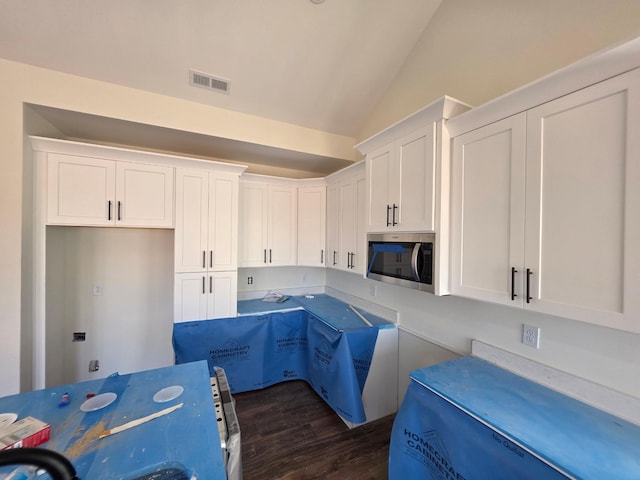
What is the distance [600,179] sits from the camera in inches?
43.8

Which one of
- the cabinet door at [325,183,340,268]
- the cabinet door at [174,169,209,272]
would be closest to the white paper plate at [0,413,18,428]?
the cabinet door at [174,169,209,272]

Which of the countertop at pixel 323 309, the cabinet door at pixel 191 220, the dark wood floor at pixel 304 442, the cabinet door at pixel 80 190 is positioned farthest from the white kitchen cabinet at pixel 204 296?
the dark wood floor at pixel 304 442

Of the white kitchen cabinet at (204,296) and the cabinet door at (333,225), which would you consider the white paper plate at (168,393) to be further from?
the cabinet door at (333,225)

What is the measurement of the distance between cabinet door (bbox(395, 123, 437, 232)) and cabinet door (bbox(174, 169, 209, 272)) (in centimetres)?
191

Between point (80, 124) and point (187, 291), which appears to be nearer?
point (80, 124)

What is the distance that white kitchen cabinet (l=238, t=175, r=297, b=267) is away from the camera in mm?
3182

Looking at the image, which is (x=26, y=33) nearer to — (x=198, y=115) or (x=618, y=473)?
(x=198, y=115)

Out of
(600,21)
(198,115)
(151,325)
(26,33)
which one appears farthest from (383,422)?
(26,33)

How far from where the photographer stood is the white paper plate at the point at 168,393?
1263 millimetres

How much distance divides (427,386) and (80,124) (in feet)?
11.2

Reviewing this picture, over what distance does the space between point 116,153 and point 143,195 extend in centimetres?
40

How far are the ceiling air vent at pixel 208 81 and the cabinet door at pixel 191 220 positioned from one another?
0.78 metres

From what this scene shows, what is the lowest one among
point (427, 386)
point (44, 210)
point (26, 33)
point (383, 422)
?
point (383, 422)

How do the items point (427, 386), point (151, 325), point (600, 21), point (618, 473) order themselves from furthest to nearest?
1. point (151, 325)
2. point (427, 386)
3. point (600, 21)
4. point (618, 473)
